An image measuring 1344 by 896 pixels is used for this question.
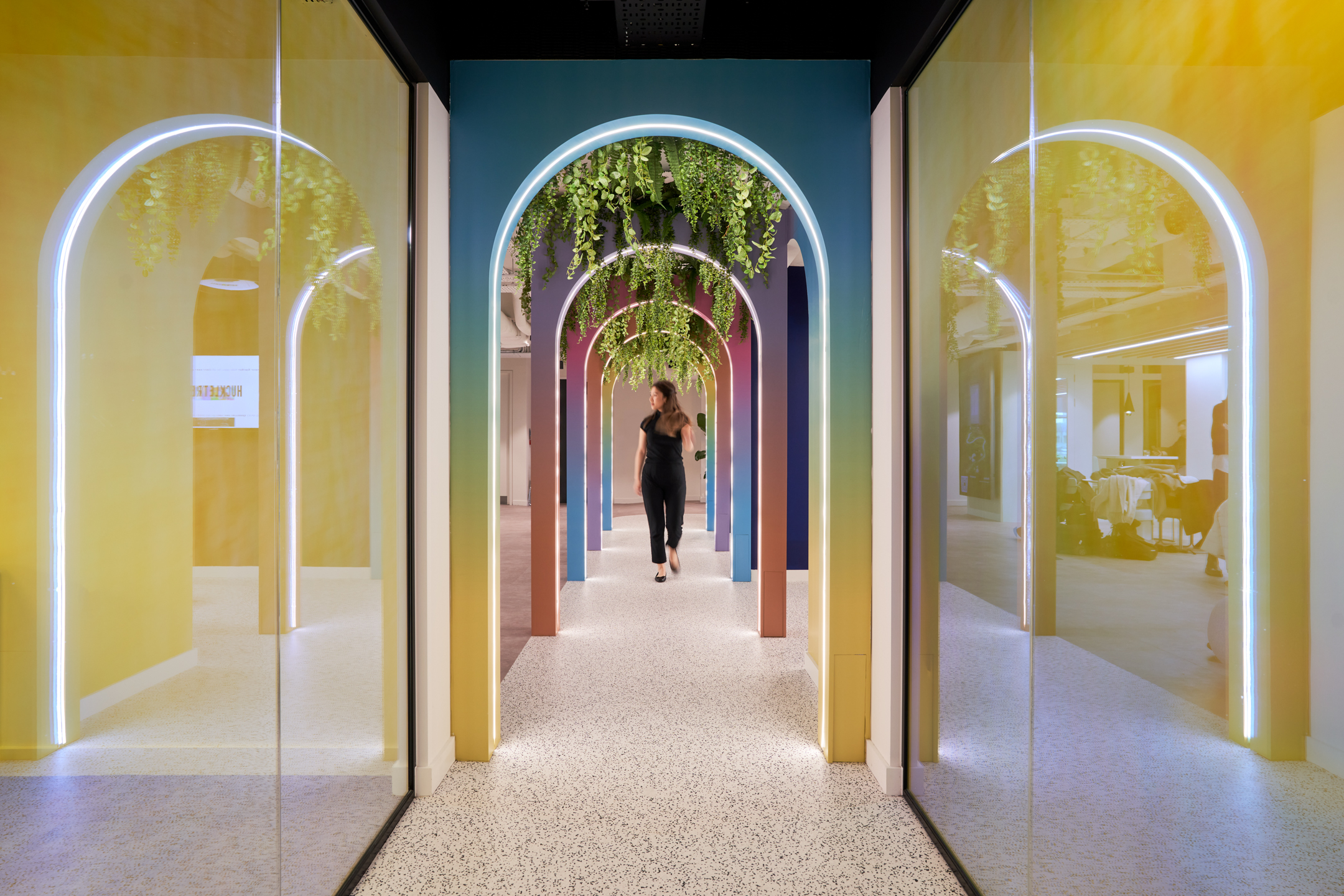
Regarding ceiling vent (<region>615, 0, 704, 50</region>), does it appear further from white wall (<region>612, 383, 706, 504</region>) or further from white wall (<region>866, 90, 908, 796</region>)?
white wall (<region>612, 383, 706, 504</region>)

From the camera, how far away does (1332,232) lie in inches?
31.3

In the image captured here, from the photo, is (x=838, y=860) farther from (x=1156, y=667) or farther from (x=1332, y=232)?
(x=1332, y=232)

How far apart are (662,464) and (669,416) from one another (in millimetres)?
436

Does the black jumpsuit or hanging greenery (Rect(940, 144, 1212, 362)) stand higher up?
hanging greenery (Rect(940, 144, 1212, 362))

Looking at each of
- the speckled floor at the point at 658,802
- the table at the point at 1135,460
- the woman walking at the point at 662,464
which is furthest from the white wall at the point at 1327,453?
the woman walking at the point at 662,464

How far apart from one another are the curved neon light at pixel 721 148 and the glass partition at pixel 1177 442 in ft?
3.25

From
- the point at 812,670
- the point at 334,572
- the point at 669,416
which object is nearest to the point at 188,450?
the point at 334,572

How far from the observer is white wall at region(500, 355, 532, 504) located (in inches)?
542

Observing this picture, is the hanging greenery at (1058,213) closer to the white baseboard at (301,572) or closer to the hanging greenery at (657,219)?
the hanging greenery at (657,219)

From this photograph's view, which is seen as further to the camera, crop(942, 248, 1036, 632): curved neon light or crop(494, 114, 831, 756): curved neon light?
crop(494, 114, 831, 756): curved neon light

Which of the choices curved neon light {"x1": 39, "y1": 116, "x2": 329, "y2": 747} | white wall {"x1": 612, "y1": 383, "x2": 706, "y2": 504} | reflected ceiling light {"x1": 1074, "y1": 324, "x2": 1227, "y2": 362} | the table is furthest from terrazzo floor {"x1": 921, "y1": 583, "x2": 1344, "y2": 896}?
white wall {"x1": 612, "y1": 383, "x2": 706, "y2": 504}

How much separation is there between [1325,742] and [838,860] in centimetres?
154

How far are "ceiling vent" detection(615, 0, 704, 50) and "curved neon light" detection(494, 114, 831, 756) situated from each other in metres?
0.26

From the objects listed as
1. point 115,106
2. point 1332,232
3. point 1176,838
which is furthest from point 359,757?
→ point 1332,232
